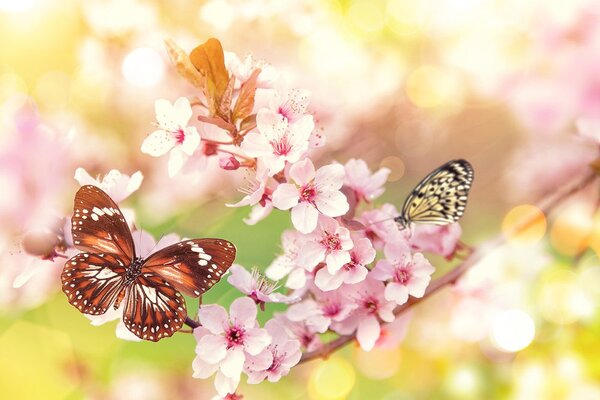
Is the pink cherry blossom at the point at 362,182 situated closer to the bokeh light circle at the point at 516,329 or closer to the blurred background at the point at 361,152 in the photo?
the blurred background at the point at 361,152

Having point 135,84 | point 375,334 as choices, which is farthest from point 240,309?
point 135,84

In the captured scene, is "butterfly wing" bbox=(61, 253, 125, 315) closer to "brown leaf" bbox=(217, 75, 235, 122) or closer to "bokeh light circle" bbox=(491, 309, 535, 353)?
"brown leaf" bbox=(217, 75, 235, 122)

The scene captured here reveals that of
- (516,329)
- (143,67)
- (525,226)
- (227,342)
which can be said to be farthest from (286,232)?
(143,67)

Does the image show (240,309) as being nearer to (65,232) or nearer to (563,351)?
(65,232)

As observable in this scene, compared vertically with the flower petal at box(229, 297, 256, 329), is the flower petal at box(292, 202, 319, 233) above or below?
above

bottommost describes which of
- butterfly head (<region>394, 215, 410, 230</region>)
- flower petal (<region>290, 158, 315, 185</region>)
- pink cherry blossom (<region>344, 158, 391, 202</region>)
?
butterfly head (<region>394, 215, 410, 230</region>)

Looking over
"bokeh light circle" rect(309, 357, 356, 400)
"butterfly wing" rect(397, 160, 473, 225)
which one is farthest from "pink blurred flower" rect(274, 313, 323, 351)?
"bokeh light circle" rect(309, 357, 356, 400)
